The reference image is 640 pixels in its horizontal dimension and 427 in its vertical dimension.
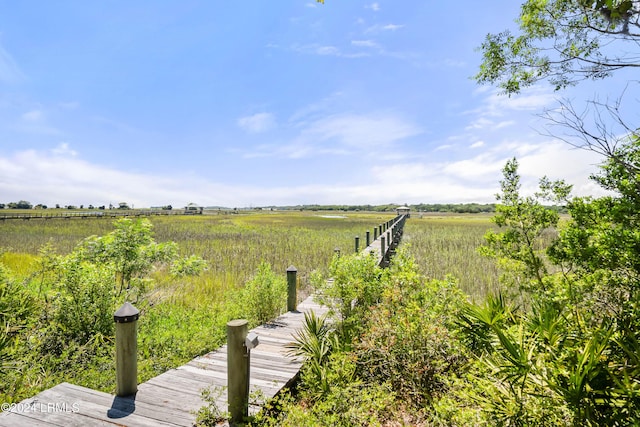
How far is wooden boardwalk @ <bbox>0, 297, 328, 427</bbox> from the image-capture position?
114 inches

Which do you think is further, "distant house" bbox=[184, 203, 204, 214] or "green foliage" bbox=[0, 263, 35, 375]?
"distant house" bbox=[184, 203, 204, 214]

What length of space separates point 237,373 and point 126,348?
1.28 meters

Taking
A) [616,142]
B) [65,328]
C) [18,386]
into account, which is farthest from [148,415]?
[616,142]

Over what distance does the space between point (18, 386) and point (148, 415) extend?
1.99 metres

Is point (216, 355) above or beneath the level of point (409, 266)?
beneath

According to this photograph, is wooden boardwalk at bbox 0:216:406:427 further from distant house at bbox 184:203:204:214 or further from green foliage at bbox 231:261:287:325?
distant house at bbox 184:203:204:214

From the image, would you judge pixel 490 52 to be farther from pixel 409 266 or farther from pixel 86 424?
pixel 86 424

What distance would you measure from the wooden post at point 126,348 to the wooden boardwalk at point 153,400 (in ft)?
0.41

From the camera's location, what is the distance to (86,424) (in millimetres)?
2830

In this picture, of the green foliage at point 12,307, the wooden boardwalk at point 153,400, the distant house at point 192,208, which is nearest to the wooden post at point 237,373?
the wooden boardwalk at point 153,400

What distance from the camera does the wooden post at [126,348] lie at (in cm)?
319

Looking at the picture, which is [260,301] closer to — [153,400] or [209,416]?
[153,400]

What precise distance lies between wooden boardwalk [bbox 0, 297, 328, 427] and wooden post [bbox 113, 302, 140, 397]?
0.41ft

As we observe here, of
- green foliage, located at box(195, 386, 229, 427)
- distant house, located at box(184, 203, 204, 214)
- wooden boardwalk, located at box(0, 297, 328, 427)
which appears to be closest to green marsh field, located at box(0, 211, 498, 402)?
wooden boardwalk, located at box(0, 297, 328, 427)
